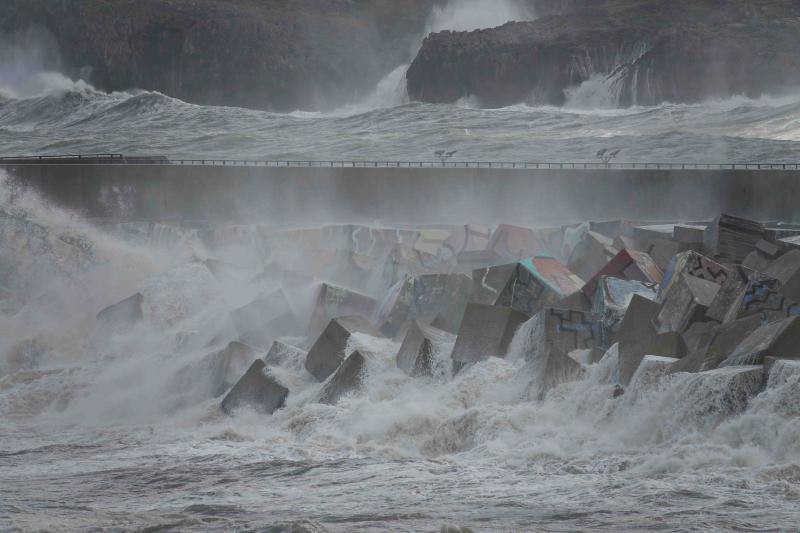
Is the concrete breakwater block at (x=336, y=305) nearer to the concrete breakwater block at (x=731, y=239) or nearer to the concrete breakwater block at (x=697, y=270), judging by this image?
the concrete breakwater block at (x=697, y=270)

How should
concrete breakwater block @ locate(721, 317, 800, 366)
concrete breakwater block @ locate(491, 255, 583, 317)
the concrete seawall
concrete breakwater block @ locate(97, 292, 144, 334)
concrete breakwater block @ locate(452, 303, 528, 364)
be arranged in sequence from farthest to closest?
the concrete seawall < concrete breakwater block @ locate(97, 292, 144, 334) < concrete breakwater block @ locate(491, 255, 583, 317) < concrete breakwater block @ locate(452, 303, 528, 364) < concrete breakwater block @ locate(721, 317, 800, 366)

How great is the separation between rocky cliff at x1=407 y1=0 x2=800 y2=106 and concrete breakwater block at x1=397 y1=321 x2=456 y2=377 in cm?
4371

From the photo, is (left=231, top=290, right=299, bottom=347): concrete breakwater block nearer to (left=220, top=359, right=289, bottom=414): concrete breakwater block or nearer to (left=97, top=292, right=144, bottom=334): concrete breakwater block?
(left=97, top=292, right=144, bottom=334): concrete breakwater block

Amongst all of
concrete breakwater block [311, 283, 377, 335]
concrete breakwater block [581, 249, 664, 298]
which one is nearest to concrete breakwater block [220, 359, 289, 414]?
concrete breakwater block [311, 283, 377, 335]

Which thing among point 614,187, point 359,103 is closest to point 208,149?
point 614,187

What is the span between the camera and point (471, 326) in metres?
9.84

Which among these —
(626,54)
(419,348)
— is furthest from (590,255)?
(626,54)

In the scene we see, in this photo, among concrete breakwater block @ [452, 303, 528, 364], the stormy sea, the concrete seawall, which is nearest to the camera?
the stormy sea

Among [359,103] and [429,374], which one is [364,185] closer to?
[429,374]

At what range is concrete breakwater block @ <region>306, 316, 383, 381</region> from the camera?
10508 millimetres

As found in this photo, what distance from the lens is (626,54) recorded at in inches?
2218

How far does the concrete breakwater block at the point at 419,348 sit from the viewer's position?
32.3 ft

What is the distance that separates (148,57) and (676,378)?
234 ft

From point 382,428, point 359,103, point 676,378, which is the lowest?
point 382,428
